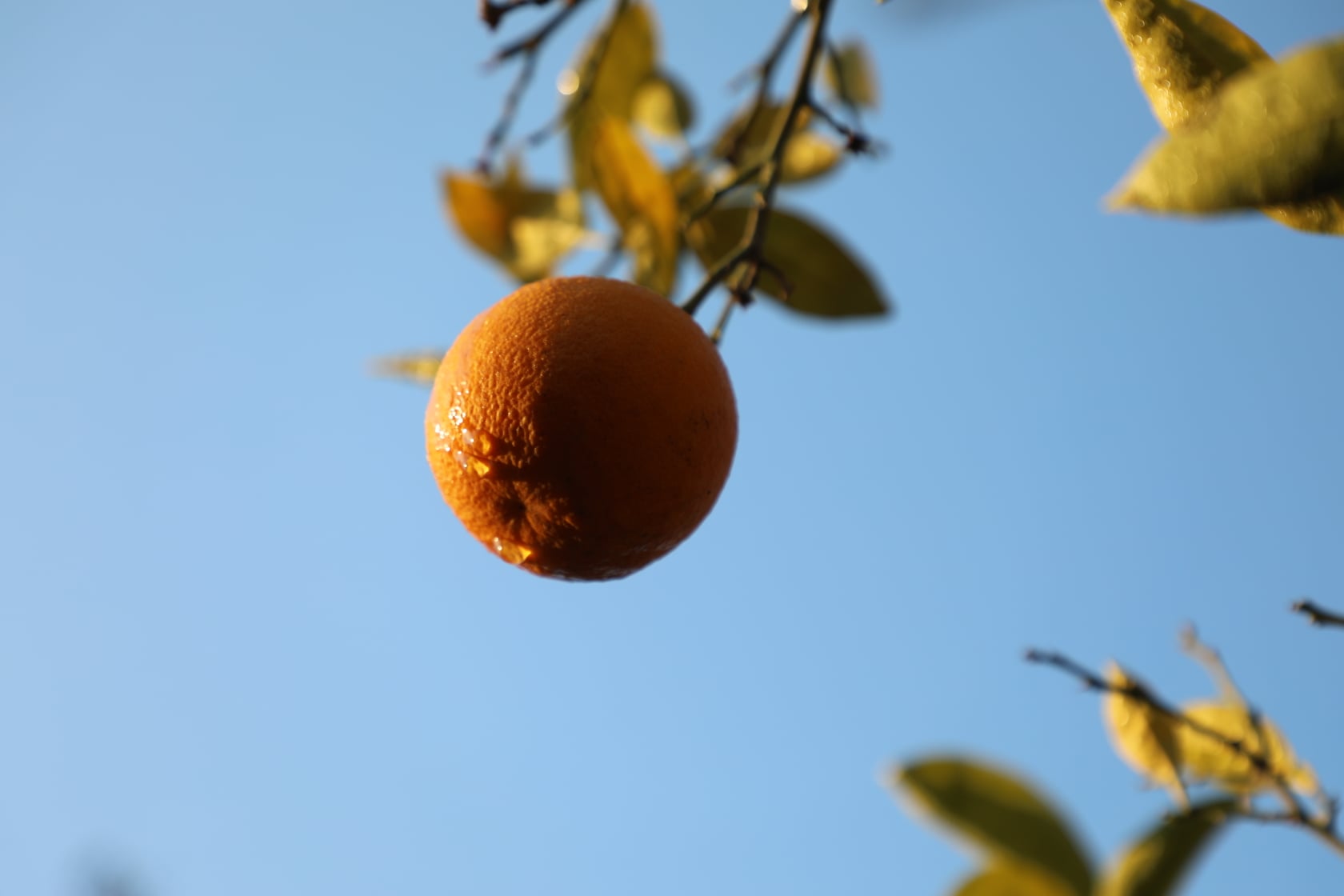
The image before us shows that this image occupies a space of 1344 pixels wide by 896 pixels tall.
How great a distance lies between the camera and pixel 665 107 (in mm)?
1867

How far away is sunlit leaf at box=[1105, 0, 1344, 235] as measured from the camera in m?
0.72

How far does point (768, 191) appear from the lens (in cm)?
116

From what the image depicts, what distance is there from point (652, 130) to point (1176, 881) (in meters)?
1.47

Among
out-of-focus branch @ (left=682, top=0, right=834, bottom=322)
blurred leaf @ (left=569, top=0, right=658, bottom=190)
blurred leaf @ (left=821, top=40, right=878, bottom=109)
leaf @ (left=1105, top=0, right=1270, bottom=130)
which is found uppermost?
blurred leaf @ (left=821, top=40, right=878, bottom=109)

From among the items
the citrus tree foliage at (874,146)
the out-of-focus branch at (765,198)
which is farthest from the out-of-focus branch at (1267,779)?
the out-of-focus branch at (765,198)

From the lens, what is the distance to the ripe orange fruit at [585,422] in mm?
892

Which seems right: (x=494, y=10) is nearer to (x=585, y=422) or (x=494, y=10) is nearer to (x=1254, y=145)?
(x=585, y=422)

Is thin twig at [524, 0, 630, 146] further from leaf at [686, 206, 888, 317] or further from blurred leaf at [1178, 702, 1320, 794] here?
blurred leaf at [1178, 702, 1320, 794]

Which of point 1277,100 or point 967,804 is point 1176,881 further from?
point 1277,100

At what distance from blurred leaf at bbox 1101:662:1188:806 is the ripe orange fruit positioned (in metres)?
0.69

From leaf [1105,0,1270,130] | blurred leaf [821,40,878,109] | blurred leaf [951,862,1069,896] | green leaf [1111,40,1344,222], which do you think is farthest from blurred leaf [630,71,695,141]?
green leaf [1111,40,1344,222]

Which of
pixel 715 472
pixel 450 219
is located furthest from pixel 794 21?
pixel 715 472

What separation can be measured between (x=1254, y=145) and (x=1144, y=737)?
111 cm

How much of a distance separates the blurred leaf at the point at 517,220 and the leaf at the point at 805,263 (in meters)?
0.28
